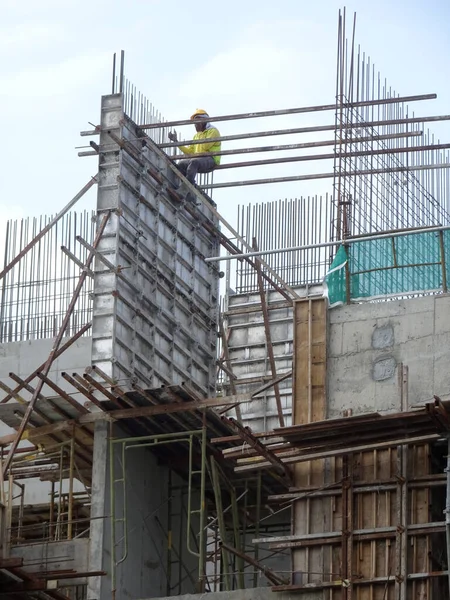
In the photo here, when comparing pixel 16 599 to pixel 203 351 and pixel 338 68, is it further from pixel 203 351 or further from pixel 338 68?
pixel 338 68

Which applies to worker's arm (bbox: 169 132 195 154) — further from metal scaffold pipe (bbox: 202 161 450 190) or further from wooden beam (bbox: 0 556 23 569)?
wooden beam (bbox: 0 556 23 569)

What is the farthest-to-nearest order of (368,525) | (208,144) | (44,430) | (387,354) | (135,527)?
(208,144), (44,430), (135,527), (387,354), (368,525)

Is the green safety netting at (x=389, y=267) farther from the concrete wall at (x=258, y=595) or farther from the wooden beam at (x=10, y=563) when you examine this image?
the wooden beam at (x=10, y=563)

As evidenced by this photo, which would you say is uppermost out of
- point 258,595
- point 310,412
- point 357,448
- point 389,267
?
point 389,267

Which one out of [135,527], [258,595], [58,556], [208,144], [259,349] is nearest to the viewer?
[258,595]

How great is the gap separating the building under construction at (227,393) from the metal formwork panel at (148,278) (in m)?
0.04

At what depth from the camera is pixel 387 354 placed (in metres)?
26.0

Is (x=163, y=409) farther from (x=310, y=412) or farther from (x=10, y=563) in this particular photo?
(x=10, y=563)

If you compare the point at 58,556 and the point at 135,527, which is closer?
the point at 58,556

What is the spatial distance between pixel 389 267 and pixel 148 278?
18.1ft

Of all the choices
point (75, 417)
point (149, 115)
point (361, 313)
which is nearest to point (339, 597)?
point (361, 313)

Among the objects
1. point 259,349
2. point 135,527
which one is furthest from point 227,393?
point 135,527

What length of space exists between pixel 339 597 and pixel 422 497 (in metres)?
1.99

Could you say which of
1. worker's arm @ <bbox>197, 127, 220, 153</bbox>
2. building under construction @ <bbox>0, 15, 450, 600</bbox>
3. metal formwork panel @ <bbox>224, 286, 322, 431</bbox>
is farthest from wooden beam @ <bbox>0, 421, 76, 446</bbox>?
metal formwork panel @ <bbox>224, 286, 322, 431</bbox>
